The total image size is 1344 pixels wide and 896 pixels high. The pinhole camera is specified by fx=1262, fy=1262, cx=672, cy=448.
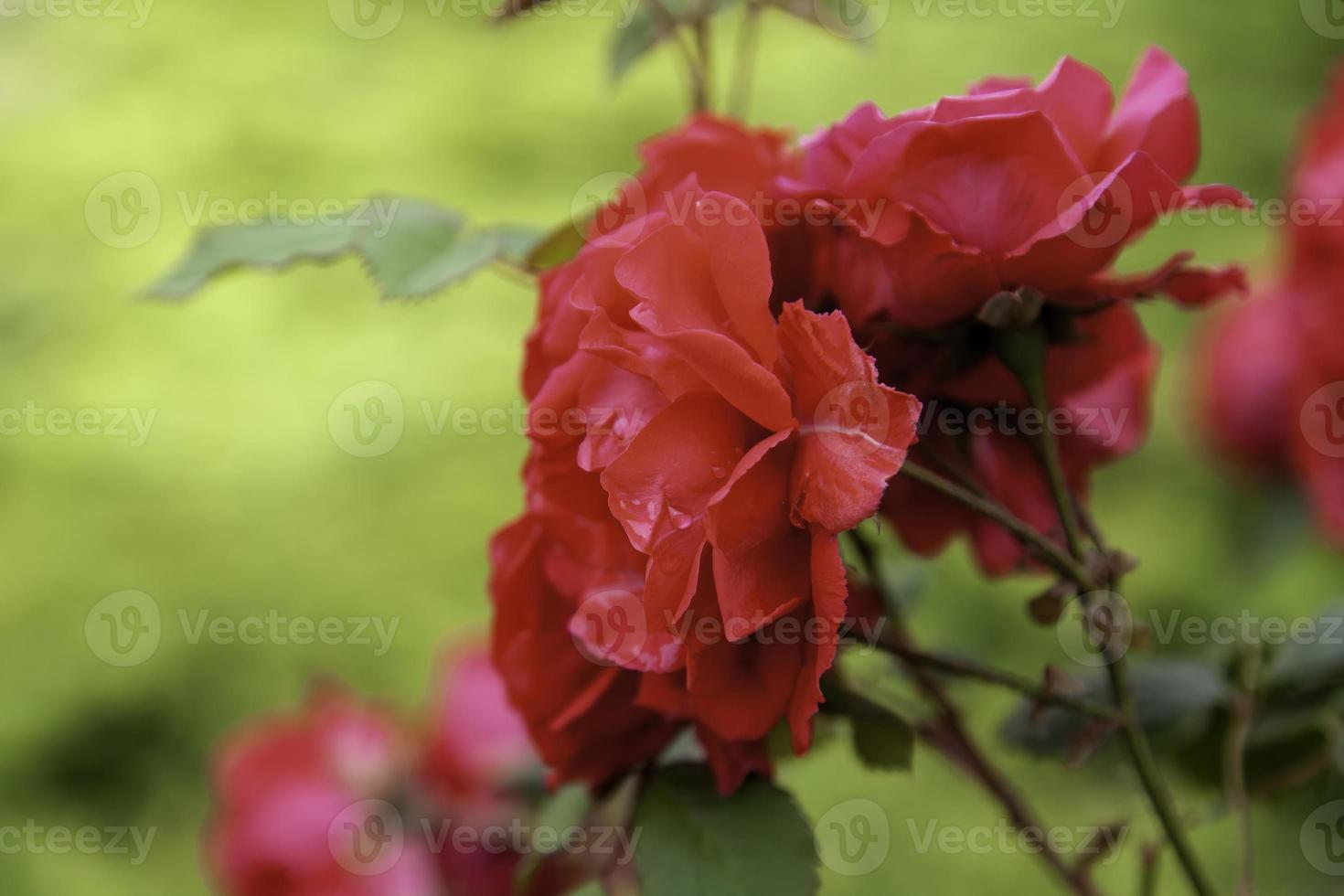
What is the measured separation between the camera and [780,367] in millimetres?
247

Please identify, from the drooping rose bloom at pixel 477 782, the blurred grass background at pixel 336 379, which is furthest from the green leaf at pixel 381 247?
the blurred grass background at pixel 336 379

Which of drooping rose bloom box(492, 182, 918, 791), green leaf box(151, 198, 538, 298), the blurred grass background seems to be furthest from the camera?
the blurred grass background

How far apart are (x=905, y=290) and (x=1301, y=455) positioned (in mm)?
422

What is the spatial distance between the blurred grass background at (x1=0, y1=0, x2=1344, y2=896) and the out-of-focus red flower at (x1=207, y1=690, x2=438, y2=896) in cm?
38

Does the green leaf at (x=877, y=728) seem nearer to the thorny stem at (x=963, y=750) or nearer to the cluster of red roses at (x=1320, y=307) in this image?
the thorny stem at (x=963, y=750)

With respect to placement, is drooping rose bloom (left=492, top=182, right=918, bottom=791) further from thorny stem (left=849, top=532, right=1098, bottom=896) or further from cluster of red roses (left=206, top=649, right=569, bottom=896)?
cluster of red roses (left=206, top=649, right=569, bottom=896)

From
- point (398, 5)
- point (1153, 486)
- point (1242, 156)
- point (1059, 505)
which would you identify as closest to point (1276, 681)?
point (1059, 505)

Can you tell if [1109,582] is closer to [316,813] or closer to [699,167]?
[699,167]

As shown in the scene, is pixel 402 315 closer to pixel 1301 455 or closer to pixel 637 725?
pixel 1301 455

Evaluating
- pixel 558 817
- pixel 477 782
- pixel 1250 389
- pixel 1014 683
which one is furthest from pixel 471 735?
pixel 1250 389

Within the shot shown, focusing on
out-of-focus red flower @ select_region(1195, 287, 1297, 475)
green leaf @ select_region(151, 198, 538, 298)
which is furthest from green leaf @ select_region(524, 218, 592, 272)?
out-of-focus red flower @ select_region(1195, 287, 1297, 475)

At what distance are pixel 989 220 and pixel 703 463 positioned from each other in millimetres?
84

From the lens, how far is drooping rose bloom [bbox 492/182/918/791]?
0.77ft

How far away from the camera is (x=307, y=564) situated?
3.51ft
